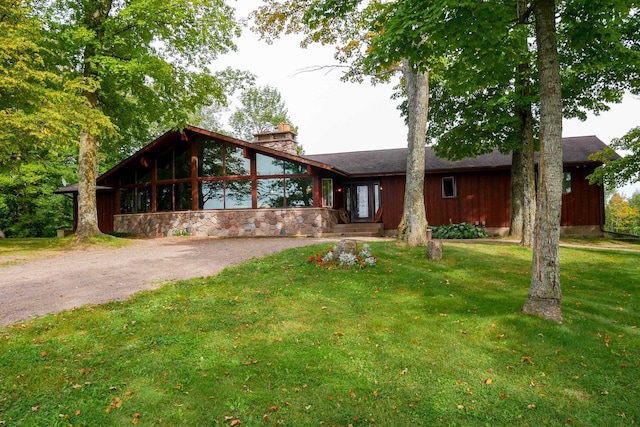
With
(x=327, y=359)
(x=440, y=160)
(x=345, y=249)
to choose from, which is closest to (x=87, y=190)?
(x=345, y=249)

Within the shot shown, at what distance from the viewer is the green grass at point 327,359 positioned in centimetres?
324

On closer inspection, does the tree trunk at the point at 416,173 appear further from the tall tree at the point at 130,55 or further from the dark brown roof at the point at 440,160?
the tall tree at the point at 130,55

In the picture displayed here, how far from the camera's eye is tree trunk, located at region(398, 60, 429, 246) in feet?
34.3

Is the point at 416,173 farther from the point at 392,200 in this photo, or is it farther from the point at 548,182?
the point at 392,200

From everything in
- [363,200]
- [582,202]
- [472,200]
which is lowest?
[582,202]

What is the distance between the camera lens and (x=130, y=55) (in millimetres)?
14445

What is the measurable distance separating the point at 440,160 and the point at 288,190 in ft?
24.8

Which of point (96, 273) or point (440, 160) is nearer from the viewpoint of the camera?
point (96, 273)

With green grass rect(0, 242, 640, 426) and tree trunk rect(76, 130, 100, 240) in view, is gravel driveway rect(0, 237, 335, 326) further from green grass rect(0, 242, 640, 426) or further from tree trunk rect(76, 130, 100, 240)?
tree trunk rect(76, 130, 100, 240)

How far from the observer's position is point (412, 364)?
157 inches

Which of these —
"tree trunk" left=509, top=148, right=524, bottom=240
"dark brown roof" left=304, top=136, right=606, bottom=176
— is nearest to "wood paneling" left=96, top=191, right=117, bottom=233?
"dark brown roof" left=304, top=136, right=606, bottom=176

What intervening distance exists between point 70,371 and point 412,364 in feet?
10.8

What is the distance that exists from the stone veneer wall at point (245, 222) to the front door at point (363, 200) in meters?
1.94

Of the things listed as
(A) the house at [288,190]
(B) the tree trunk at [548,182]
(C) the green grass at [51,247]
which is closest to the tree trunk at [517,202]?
(A) the house at [288,190]
